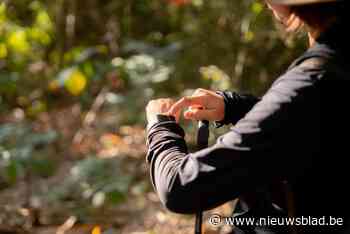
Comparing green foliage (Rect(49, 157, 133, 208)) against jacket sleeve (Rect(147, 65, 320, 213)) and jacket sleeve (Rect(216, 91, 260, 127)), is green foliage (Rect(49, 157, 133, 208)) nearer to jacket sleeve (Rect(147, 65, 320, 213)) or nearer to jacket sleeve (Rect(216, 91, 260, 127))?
jacket sleeve (Rect(216, 91, 260, 127))

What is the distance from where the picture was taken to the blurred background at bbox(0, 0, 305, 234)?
3.67 m

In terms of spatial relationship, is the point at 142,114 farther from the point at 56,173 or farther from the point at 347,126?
the point at 347,126

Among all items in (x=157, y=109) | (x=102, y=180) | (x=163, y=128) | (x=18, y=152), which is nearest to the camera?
(x=163, y=128)

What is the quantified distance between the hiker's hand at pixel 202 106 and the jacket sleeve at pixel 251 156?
310 mm

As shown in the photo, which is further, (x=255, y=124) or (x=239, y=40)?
(x=239, y=40)

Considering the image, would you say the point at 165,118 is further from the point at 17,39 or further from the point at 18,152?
the point at 17,39

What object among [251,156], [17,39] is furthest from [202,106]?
[17,39]

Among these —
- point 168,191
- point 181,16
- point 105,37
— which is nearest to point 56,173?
point 105,37

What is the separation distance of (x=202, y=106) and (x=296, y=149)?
0.53 m

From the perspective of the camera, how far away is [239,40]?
459 cm

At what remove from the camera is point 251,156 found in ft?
4.03

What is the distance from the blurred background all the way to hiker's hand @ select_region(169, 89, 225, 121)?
1248 millimetres

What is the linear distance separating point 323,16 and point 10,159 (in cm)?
226

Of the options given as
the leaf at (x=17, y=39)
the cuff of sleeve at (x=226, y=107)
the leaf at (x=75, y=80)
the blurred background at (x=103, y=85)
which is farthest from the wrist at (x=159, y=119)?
the leaf at (x=17, y=39)
